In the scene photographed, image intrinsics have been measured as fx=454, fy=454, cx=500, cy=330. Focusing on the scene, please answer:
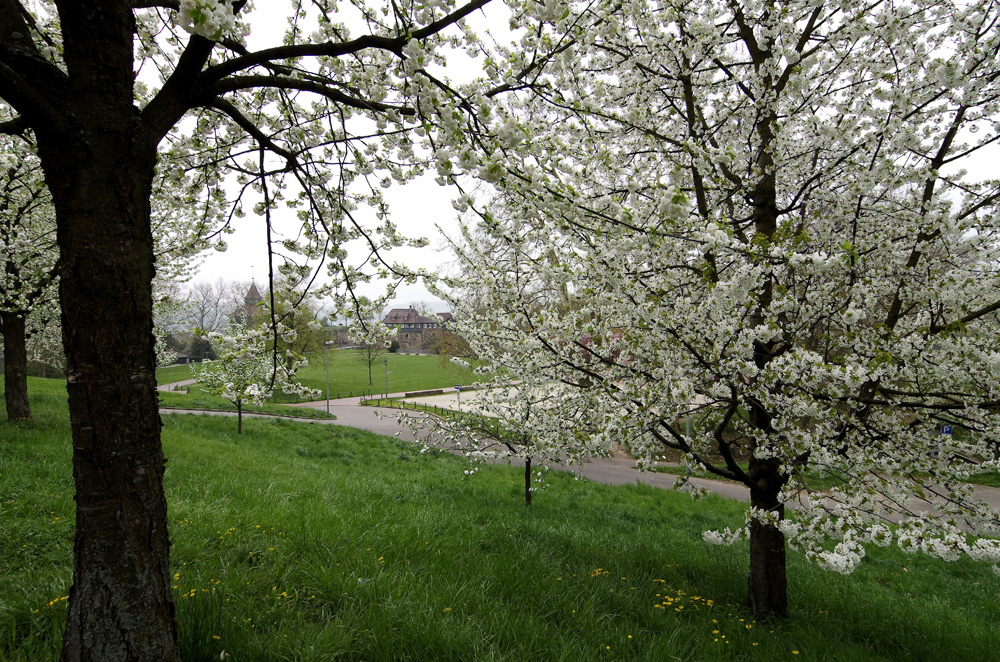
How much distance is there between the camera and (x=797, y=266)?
3.07m

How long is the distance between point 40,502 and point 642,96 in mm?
→ 7045

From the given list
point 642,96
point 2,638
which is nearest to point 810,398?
point 642,96

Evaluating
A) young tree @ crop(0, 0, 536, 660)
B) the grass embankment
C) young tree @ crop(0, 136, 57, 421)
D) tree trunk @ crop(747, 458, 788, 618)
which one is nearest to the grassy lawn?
young tree @ crop(0, 136, 57, 421)

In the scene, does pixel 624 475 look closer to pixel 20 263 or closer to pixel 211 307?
pixel 20 263

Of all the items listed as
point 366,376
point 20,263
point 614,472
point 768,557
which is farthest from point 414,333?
point 768,557

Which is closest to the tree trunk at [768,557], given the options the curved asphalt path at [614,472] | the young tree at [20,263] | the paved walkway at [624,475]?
the paved walkway at [624,475]

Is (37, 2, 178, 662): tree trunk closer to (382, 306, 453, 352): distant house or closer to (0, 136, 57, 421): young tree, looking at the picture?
(0, 136, 57, 421): young tree

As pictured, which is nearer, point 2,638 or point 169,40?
point 2,638

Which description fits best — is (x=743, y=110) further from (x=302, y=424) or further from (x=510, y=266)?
(x=302, y=424)

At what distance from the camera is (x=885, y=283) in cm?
376

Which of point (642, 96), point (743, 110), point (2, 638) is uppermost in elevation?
point (642, 96)

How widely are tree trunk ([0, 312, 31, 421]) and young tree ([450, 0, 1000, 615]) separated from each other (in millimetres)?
9666

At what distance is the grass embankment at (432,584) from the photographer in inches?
104

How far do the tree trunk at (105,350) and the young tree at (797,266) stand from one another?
1727mm
